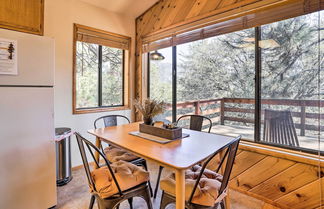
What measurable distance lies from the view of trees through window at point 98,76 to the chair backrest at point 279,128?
254cm

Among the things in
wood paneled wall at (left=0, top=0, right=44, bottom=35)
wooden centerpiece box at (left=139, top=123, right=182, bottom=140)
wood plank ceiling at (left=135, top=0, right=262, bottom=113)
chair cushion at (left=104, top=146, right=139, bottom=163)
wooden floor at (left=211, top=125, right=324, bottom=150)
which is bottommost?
chair cushion at (left=104, top=146, right=139, bottom=163)

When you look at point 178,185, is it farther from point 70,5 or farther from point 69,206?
point 70,5

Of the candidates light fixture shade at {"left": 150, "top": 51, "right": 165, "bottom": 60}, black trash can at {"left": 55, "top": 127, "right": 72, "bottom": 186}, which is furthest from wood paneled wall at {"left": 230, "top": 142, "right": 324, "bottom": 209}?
black trash can at {"left": 55, "top": 127, "right": 72, "bottom": 186}

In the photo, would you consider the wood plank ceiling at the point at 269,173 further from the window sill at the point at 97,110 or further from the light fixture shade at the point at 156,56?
the window sill at the point at 97,110

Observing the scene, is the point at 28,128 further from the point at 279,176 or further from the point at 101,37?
the point at 279,176

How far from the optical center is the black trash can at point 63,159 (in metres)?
2.45

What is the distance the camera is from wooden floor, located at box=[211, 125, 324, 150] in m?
1.88

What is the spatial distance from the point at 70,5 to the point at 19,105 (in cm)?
192

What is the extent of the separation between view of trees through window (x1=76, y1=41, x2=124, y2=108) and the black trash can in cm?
74

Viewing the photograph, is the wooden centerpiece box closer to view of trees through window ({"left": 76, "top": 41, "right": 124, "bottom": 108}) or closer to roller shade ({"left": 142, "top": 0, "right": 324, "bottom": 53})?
roller shade ({"left": 142, "top": 0, "right": 324, "bottom": 53})

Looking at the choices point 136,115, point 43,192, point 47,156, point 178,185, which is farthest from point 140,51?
point 178,185

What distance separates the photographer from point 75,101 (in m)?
2.95

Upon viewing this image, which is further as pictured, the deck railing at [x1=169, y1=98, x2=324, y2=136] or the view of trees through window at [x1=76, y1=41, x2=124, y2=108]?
the view of trees through window at [x1=76, y1=41, x2=124, y2=108]

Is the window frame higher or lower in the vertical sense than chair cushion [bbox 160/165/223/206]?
higher
